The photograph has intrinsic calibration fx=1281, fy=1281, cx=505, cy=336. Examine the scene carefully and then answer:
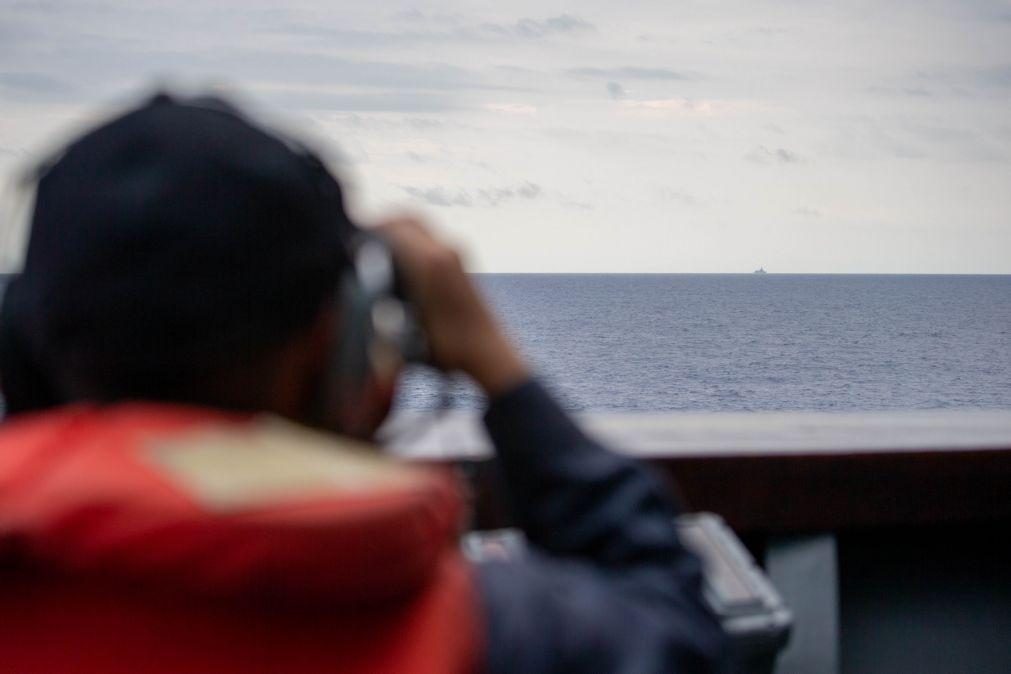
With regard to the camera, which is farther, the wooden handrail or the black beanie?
the wooden handrail

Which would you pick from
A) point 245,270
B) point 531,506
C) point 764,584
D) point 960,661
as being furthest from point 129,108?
point 960,661

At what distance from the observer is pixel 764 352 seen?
254 feet

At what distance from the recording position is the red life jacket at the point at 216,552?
32.1 inches

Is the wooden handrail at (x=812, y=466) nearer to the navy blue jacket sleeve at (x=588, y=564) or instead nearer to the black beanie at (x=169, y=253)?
the navy blue jacket sleeve at (x=588, y=564)

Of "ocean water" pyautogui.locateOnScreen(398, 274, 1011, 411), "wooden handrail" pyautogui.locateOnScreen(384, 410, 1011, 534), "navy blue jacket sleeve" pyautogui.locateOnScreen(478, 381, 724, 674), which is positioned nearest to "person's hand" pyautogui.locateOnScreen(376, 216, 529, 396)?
"navy blue jacket sleeve" pyautogui.locateOnScreen(478, 381, 724, 674)

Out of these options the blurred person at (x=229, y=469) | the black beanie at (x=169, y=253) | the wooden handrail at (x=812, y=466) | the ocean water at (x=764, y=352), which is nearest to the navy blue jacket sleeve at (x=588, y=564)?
the blurred person at (x=229, y=469)

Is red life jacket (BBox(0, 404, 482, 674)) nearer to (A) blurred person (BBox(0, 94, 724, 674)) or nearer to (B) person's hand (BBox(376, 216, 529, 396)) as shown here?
(A) blurred person (BBox(0, 94, 724, 674))

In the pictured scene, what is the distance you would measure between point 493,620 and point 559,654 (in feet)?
0.20

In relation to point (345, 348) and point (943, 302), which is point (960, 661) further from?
point (943, 302)

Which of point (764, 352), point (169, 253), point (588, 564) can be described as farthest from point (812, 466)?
point (764, 352)

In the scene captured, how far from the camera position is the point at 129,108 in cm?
104

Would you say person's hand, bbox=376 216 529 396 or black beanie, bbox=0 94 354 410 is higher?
black beanie, bbox=0 94 354 410

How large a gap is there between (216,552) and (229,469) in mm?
60

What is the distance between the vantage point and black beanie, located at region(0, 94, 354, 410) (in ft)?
3.01
